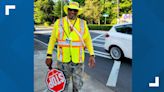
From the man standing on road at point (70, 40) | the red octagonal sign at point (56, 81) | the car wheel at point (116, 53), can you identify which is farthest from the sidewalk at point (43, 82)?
the car wheel at point (116, 53)

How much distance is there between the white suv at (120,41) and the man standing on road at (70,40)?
4.39 meters

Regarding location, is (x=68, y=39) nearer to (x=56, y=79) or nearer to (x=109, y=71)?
(x=56, y=79)

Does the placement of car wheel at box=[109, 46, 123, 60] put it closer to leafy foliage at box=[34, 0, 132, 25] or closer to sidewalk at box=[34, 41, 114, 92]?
leafy foliage at box=[34, 0, 132, 25]

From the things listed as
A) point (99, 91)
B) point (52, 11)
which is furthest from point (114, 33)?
point (99, 91)

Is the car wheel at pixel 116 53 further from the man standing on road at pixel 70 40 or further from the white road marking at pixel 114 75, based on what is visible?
the man standing on road at pixel 70 40

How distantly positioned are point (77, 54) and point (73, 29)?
13.3 inches

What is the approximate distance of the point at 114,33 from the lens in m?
10.0

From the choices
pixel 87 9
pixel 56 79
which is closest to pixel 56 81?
pixel 56 79

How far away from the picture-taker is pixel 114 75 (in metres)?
8.26

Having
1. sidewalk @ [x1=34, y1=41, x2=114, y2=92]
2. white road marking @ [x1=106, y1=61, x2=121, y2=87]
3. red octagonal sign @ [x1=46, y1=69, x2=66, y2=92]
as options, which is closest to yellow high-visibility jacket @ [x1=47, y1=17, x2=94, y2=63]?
red octagonal sign @ [x1=46, y1=69, x2=66, y2=92]

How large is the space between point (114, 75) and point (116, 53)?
207 centimetres
